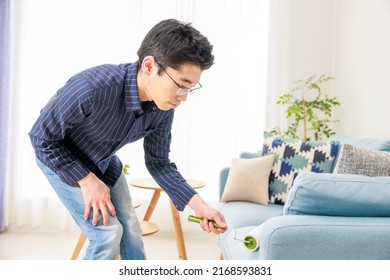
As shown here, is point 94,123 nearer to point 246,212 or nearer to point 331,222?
point 331,222

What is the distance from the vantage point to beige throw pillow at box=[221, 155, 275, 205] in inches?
109

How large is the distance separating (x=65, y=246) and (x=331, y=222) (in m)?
2.47

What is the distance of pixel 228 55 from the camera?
3.69 metres

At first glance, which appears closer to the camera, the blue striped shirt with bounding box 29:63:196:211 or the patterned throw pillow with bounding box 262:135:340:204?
the blue striped shirt with bounding box 29:63:196:211

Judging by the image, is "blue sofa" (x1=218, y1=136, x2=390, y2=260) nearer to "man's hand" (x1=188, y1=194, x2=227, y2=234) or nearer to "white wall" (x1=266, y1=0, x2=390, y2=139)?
"man's hand" (x1=188, y1=194, x2=227, y2=234)

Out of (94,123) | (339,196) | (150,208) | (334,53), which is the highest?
(334,53)

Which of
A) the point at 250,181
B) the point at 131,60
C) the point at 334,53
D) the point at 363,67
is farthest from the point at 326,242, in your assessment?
the point at 334,53

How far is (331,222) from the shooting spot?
1.34 m

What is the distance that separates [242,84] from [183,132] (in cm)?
66

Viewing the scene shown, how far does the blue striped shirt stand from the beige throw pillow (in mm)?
1283

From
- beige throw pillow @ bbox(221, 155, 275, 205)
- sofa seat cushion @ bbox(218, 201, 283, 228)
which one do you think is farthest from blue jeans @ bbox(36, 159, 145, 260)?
beige throw pillow @ bbox(221, 155, 275, 205)

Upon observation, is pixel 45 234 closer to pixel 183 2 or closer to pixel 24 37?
pixel 24 37

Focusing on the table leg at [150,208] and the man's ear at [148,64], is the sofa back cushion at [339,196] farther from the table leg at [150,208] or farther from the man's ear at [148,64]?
the table leg at [150,208]

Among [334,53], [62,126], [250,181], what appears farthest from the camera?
[334,53]
